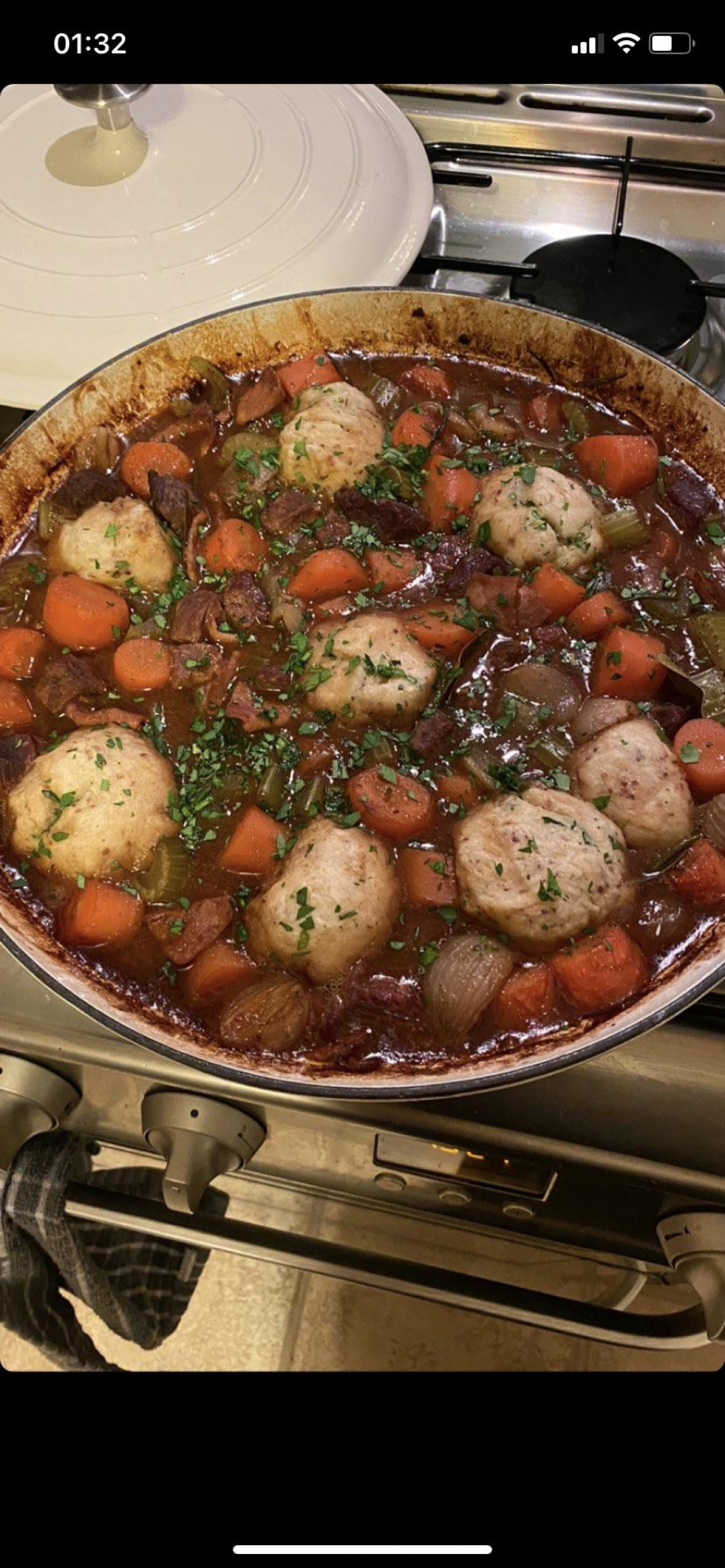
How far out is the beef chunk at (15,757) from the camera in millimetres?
2096

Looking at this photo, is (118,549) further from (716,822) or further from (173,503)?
(716,822)

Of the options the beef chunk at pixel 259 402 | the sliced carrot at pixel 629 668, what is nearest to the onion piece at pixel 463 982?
the sliced carrot at pixel 629 668

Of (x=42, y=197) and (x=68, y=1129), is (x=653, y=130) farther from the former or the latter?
(x=68, y=1129)

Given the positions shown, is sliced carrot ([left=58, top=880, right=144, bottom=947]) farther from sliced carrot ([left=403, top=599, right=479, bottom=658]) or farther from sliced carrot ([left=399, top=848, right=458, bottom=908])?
sliced carrot ([left=403, top=599, right=479, bottom=658])

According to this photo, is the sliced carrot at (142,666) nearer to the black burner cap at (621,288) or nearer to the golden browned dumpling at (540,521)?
the golden browned dumpling at (540,521)

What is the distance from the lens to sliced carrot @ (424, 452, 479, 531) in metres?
2.45

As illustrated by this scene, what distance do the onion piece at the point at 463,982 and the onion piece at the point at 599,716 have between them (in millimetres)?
522

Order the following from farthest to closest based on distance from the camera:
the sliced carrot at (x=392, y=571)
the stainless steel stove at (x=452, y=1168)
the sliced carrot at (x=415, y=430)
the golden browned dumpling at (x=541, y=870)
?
the sliced carrot at (x=415, y=430), the sliced carrot at (x=392, y=571), the golden browned dumpling at (x=541, y=870), the stainless steel stove at (x=452, y=1168)

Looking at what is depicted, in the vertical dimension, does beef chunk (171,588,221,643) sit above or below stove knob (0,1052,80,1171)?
above

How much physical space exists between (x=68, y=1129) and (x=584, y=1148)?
41.8 inches

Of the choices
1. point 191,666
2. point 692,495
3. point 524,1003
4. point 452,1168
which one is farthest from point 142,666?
point 692,495

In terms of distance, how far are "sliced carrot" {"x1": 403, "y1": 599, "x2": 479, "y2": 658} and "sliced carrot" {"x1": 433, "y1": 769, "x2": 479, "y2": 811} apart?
0.34 metres

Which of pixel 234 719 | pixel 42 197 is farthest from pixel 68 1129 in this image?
pixel 42 197

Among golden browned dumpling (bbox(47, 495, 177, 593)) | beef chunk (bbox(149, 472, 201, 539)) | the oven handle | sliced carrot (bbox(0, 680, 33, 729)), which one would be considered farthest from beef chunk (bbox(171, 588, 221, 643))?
the oven handle
